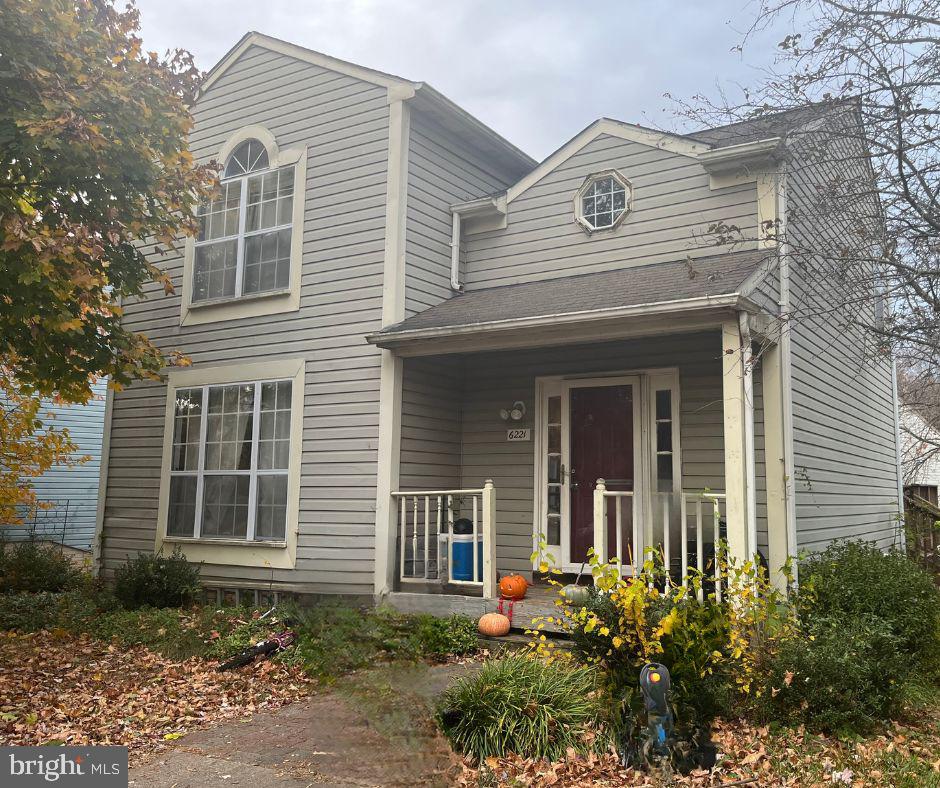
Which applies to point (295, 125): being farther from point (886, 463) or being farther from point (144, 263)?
point (886, 463)

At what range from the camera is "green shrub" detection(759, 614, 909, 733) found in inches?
198

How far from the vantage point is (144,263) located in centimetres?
841

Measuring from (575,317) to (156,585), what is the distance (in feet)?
18.7

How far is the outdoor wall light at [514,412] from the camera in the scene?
9.07 meters

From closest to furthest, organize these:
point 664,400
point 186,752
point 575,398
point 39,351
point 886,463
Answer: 1. point 186,752
2. point 39,351
3. point 664,400
4. point 575,398
5. point 886,463

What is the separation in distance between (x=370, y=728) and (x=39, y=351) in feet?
16.0

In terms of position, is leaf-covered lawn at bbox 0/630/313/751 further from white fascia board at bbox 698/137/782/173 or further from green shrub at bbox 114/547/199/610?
white fascia board at bbox 698/137/782/173

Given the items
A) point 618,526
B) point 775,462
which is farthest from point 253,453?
point 775,462

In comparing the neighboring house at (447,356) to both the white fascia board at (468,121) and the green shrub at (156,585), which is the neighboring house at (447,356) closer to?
the white fascia board at (468,121)

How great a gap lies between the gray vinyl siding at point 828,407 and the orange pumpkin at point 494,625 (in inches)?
121

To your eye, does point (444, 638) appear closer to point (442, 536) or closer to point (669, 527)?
point (442, 536)

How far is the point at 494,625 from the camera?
695 cm

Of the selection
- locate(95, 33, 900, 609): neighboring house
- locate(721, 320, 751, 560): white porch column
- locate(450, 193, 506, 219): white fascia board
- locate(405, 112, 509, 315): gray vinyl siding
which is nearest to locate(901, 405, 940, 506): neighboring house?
locate(95, 33, 900, 609): neighboring house

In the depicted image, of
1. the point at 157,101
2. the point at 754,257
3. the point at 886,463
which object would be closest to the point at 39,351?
the point at 157,101
